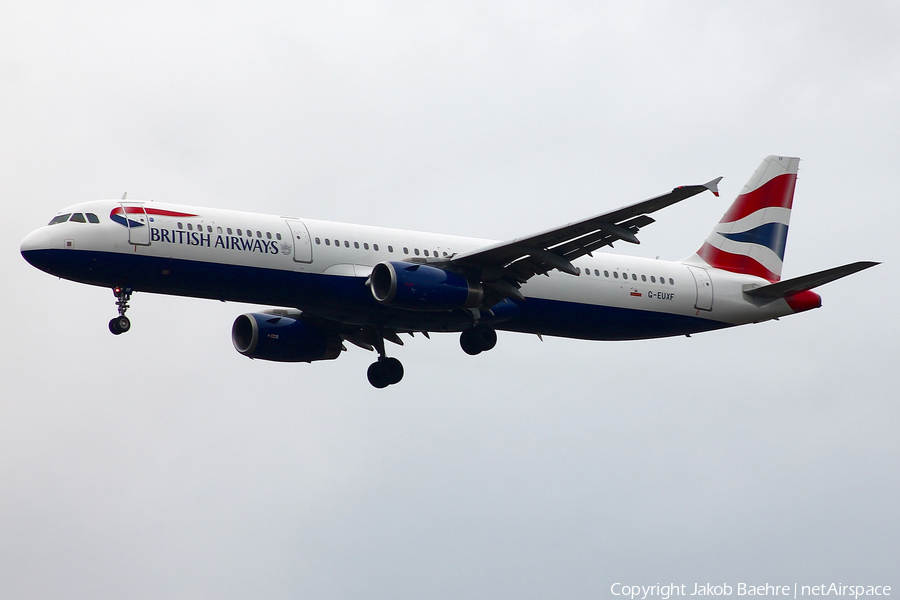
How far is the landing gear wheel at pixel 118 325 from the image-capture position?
34594 mm

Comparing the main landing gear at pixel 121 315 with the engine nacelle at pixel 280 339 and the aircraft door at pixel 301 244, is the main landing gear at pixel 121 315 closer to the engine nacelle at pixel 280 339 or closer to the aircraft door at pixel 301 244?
the aircraft door at pixel 301 244

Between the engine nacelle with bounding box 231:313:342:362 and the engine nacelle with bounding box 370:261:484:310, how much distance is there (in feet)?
23.1

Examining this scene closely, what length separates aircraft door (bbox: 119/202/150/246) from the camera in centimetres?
3378

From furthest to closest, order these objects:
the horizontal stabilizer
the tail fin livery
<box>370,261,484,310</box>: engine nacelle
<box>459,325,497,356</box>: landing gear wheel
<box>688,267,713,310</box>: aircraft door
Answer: the tail fin livery → <box>688,267,713,310</box>: aircraft door → <box>459,325,497,356</box>: landing gear wheel → the horizontal stabilizer → <box>370,261,484,310</box>: engine nacelle

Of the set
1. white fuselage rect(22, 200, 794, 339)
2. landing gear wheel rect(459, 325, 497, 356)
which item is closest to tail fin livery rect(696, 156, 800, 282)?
white fuselage rect(22, 200, 794, 339)

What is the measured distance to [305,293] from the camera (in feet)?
116

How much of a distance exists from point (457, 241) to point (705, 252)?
1136cm

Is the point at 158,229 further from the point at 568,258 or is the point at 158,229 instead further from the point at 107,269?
the point at 568,258

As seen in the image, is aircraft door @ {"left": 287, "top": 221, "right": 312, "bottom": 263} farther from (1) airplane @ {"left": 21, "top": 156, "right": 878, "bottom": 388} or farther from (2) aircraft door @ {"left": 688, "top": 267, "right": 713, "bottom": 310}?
(2) aircraft door @ {"left": 688, "top": 267, "right": 713, "bottom": 310}

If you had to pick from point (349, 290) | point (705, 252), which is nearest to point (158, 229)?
point (349, 290)

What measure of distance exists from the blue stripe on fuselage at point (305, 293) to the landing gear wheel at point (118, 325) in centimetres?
112

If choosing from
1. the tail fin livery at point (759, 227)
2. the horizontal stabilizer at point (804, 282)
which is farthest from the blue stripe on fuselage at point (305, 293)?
the tail fin livery at point (759, 227)

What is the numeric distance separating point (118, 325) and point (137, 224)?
3.25 meters

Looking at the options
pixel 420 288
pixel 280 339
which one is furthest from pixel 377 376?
pixel 420 288
